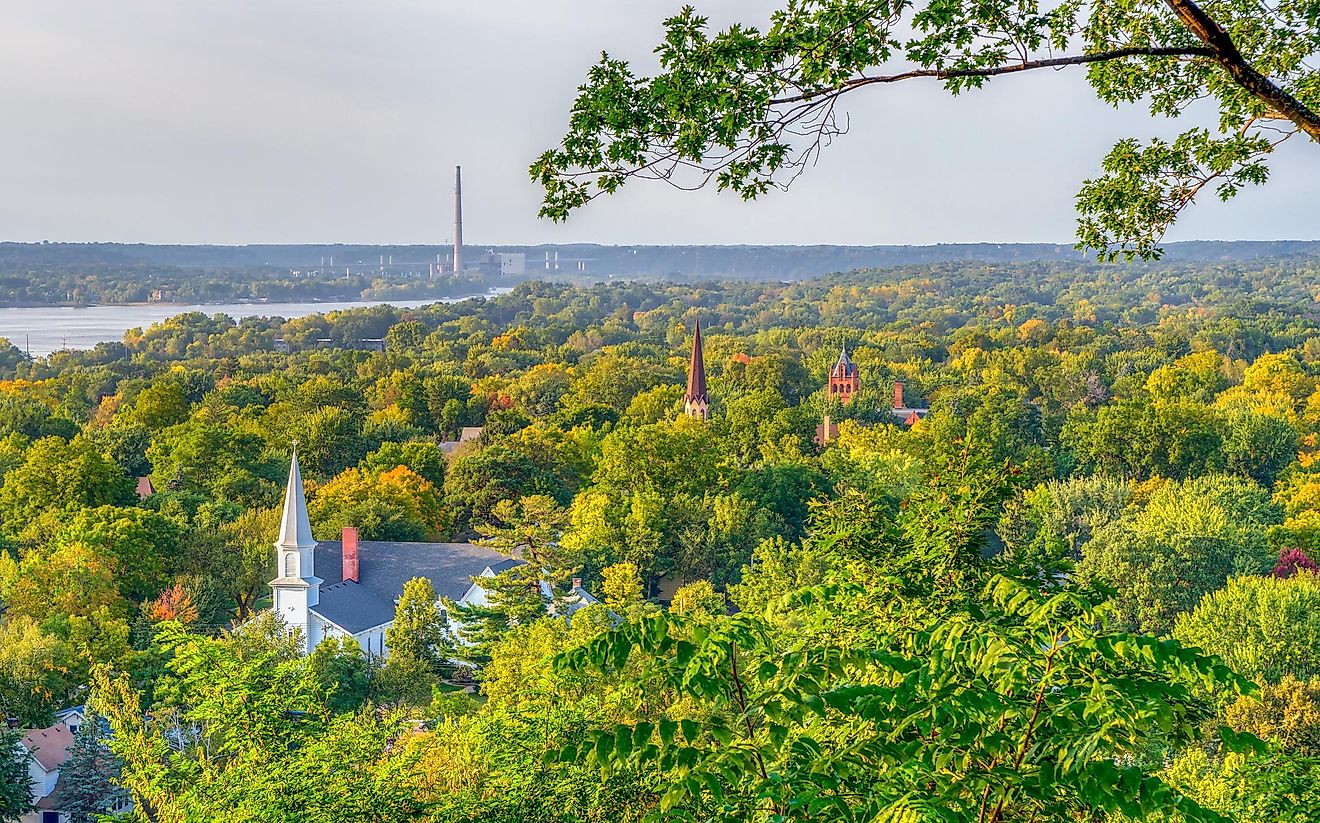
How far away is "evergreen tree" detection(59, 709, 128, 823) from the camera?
22984 mm

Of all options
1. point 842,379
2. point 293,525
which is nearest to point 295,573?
point 293,525

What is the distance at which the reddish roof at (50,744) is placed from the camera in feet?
84.4

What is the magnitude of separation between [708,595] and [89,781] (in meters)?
15.8

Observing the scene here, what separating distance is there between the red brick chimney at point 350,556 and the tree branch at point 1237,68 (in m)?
31.4

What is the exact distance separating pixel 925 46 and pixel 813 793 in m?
4.03

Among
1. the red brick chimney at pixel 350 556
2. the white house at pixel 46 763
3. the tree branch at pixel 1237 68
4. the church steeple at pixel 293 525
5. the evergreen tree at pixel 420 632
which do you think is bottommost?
the white house at pixel 46 763

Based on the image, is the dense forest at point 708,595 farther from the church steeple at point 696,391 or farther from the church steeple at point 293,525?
the church steeple at point 293,525

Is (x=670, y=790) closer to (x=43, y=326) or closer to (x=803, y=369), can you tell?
(x=803, y=369)

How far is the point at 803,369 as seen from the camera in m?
91.3

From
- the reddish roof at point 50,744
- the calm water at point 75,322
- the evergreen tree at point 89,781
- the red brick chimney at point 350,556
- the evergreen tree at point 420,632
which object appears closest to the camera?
the evergreen tree at point 89,781

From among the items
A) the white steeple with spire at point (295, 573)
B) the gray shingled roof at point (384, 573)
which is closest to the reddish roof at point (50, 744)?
the white steeple with spire at point (295, 573)

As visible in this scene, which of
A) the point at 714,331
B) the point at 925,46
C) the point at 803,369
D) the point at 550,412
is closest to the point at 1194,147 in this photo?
the point at 925,46

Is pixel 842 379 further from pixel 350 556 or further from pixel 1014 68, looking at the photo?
pixel 1014 68

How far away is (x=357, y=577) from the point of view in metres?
36.7
